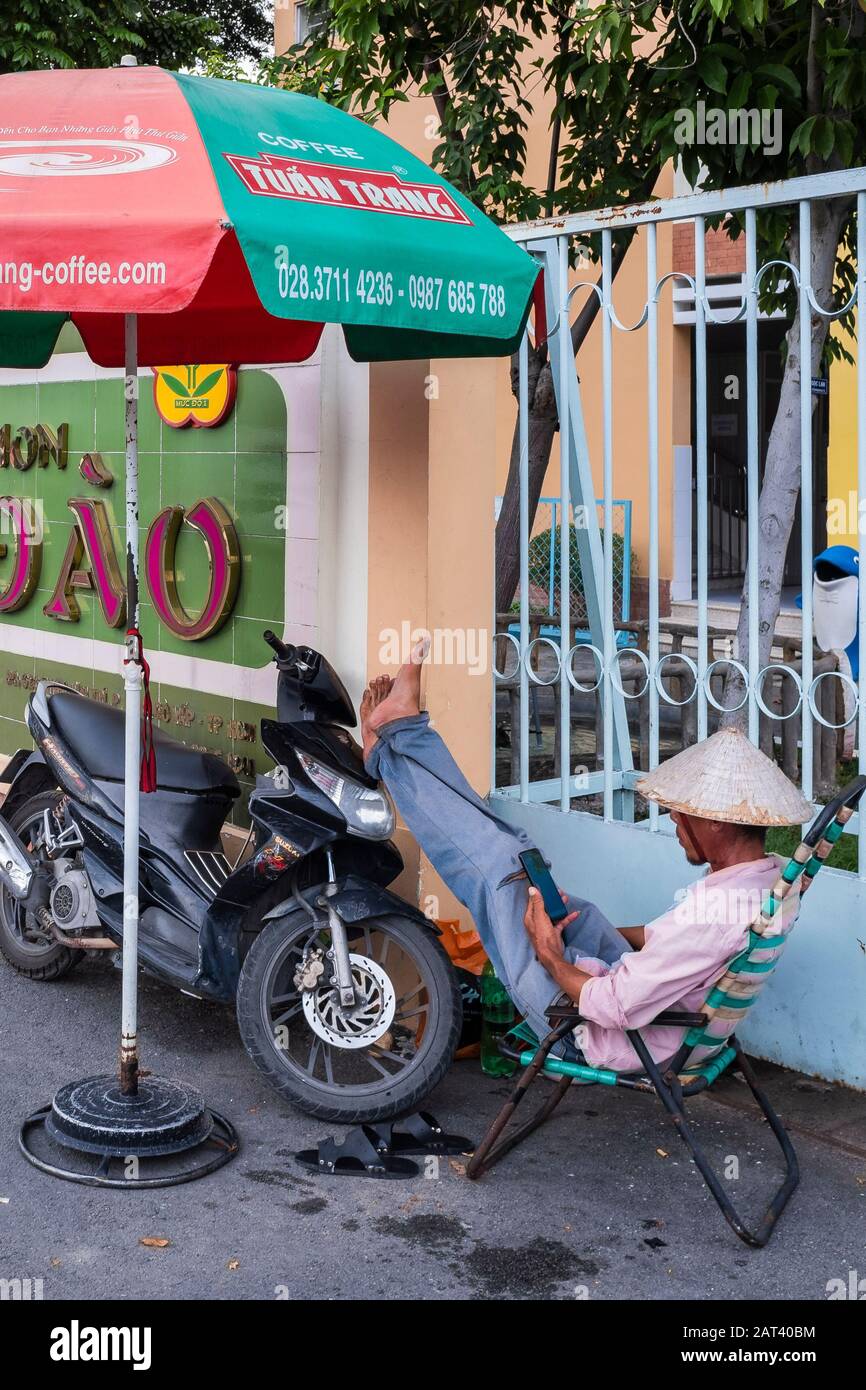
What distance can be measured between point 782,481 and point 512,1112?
2319mm

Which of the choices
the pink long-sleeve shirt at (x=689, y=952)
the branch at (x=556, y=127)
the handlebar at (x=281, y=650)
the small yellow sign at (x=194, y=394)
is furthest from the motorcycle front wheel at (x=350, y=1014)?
the branch at (x=556, y=127)

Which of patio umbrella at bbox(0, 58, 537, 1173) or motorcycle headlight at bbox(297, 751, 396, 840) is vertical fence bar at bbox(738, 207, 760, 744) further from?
motorcycle headlight at bbox(297, 751, 396, 840)

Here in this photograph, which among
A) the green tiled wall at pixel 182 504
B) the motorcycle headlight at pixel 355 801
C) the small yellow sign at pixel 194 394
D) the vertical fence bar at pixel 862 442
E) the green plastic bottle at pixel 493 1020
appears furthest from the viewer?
the small yellow sign at pixel 194 394

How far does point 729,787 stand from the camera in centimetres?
366

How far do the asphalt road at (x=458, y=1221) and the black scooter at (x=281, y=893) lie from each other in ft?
0.90

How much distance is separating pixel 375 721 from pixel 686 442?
12.3m

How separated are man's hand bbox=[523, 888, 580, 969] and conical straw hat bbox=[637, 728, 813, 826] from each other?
1.33ft

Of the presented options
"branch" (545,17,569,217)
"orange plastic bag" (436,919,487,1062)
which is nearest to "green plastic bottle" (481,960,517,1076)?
"orange plastic bag" (436,919,487,1062)

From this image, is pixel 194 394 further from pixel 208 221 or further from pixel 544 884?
pixel 544 884

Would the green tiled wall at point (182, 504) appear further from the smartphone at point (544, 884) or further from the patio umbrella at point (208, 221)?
the smartphone at point (544, 884)

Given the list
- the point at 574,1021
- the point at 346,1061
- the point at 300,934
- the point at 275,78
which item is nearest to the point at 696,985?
the point at 574,1021

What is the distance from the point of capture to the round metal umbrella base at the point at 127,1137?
4004mm

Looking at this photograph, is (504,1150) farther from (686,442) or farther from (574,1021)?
(686,442)

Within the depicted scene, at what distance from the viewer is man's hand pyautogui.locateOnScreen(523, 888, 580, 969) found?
3.83m
